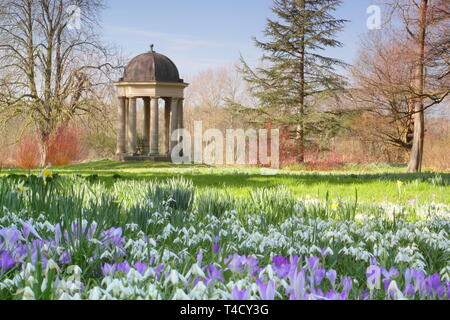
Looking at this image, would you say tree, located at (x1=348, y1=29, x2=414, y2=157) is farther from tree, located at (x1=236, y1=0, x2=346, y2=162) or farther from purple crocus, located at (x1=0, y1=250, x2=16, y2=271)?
purple crocus, located at (x1=0, y1=250, x2=16, y2=271)

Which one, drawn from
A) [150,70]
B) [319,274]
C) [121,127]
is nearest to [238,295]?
[319,274]

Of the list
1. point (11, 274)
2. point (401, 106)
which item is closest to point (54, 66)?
point (401, 106)

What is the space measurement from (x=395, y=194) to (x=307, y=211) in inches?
161

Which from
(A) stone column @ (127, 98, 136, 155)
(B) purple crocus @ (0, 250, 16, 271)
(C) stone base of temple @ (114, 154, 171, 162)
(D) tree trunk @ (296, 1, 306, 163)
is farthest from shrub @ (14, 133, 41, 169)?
(B) purple crocus @ (0, 250, 16, 271)

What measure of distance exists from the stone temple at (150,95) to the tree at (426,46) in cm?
1216

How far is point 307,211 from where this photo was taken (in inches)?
186

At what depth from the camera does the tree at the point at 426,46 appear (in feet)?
50.9

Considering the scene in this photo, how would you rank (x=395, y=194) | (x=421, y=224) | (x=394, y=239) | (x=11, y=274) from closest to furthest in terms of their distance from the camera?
(x=11, y=274) → (x=394, y=239) → (x=421, y=224) → (x=395, y=194)

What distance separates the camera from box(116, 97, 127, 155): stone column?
1064 inches

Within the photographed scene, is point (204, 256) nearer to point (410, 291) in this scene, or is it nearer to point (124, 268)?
point (124, 268)

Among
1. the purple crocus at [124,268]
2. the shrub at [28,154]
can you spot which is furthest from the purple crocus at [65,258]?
the shrub at [28,154]

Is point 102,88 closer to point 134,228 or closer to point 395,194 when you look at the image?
point 395,194

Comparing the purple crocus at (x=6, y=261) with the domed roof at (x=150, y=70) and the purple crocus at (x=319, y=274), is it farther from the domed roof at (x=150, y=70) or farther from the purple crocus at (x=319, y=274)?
the domed roof at (x=150, y=70)
